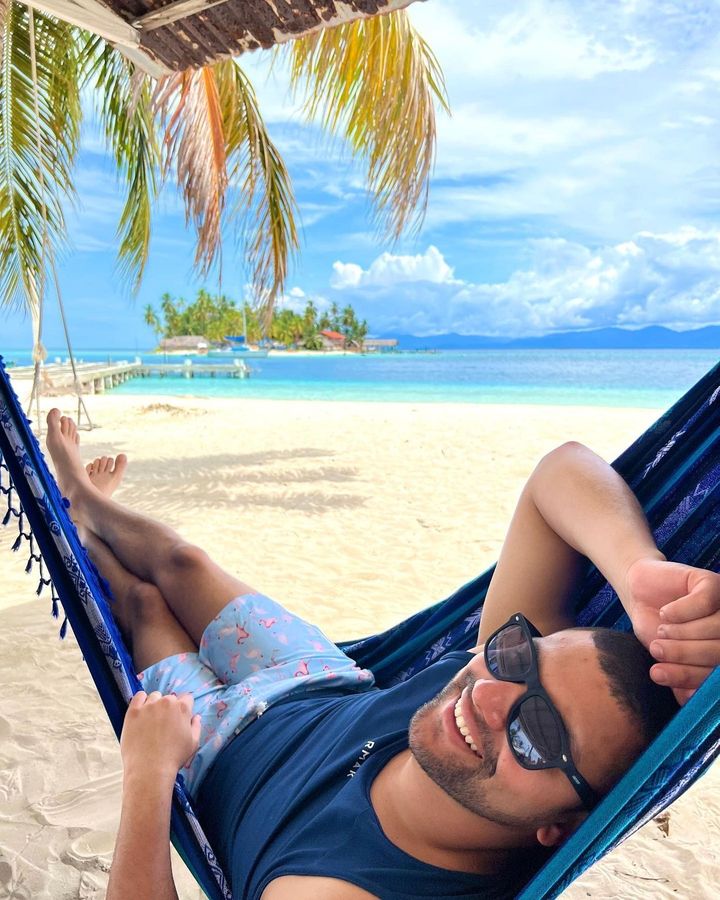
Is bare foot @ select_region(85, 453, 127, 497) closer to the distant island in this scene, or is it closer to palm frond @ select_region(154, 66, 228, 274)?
palm frond @ select_region(154, 66, 228, 274)

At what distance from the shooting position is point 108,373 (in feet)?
63.4

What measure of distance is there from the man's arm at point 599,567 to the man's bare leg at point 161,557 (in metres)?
0.46

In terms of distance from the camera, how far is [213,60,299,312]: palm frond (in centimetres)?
464

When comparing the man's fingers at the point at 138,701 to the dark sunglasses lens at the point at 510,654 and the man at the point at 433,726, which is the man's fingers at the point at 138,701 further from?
the dark sunglasses lens at the point at 510,654

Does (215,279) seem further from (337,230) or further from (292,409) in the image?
(337,230)

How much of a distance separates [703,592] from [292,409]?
469 inches

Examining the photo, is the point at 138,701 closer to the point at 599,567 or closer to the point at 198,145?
the point at 599,567

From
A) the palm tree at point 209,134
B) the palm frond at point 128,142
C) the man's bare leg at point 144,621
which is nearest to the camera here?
the man's bare leg at point 144,621

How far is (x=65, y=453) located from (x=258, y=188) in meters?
3.38

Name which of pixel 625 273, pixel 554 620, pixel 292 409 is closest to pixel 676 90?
pixel 625 273

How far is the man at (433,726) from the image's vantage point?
74cm

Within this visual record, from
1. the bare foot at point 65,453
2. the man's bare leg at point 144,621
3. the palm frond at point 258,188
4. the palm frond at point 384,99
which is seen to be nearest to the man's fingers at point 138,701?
the man's bare leg at point 144,621

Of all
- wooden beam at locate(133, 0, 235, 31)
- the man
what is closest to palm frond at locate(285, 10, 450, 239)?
wooden beam at locate(133, 0, 235, 31)

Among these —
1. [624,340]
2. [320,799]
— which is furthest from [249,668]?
[624,340]
